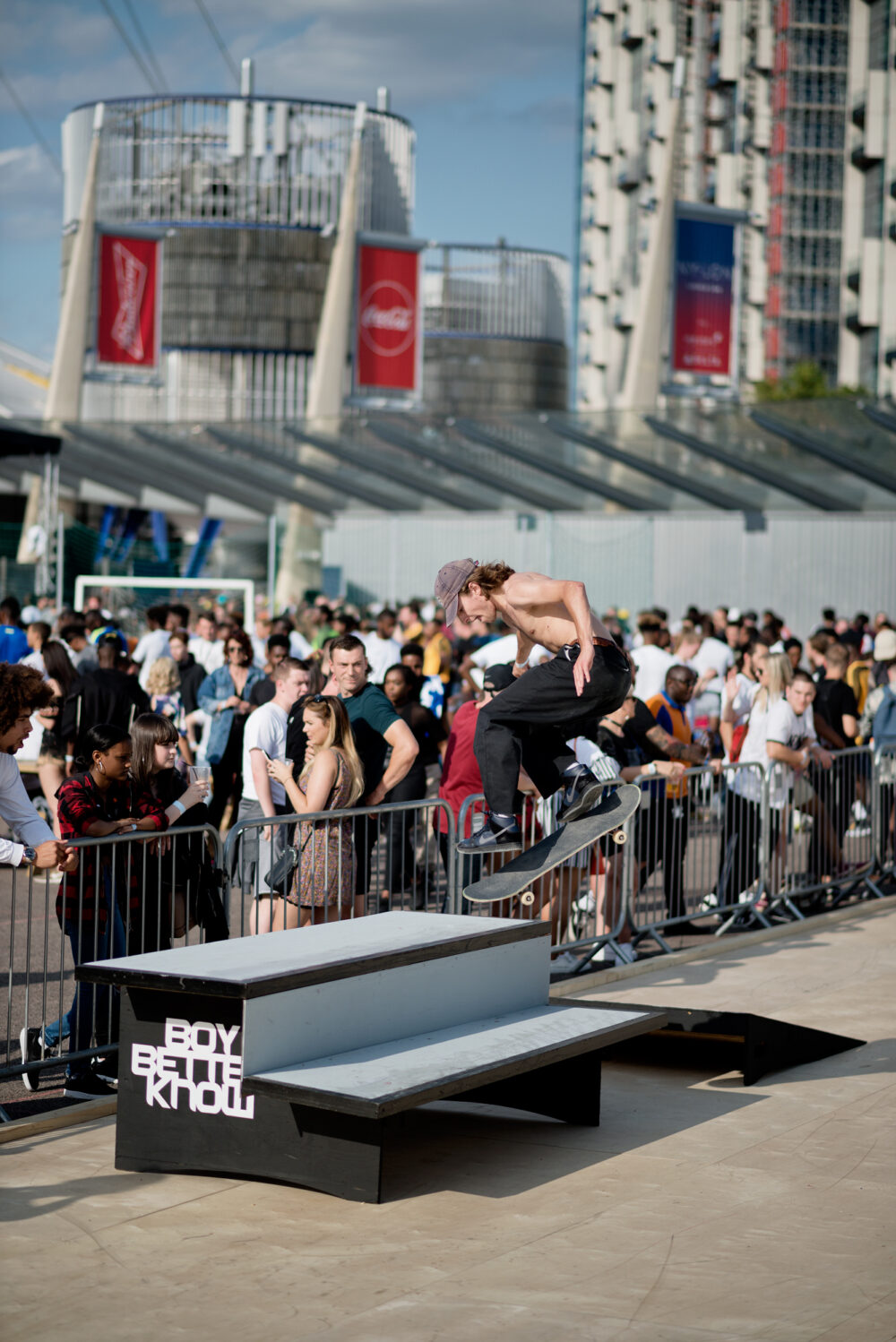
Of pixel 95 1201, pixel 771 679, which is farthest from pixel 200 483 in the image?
pixel 95 1201

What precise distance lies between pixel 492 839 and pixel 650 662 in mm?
7429

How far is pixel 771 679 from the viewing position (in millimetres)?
11602

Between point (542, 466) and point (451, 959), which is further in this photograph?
point (542, 466)

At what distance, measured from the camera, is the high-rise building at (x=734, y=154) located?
8338 centimetres

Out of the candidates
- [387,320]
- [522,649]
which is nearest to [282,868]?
[522,649]

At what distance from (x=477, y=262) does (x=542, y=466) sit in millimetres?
60106

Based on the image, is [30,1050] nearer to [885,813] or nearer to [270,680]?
[270,680]

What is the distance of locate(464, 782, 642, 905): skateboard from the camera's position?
7.03 m

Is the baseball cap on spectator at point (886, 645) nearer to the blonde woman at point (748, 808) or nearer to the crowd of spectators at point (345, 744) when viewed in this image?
the crowd of spectators at point (345, 744)

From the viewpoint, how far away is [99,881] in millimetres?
6992

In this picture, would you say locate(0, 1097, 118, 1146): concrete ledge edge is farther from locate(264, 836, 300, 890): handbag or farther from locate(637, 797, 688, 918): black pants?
locate(637, 797, 688, 918): black pants

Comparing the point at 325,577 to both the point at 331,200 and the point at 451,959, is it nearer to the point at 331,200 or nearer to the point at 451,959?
the point at 451,959

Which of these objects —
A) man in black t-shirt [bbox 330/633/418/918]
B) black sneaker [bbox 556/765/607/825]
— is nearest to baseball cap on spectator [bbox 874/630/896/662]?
man in black t-shirt [bbox 330/633/418/918]

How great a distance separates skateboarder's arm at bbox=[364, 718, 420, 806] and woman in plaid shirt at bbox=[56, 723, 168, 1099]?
1.94m
